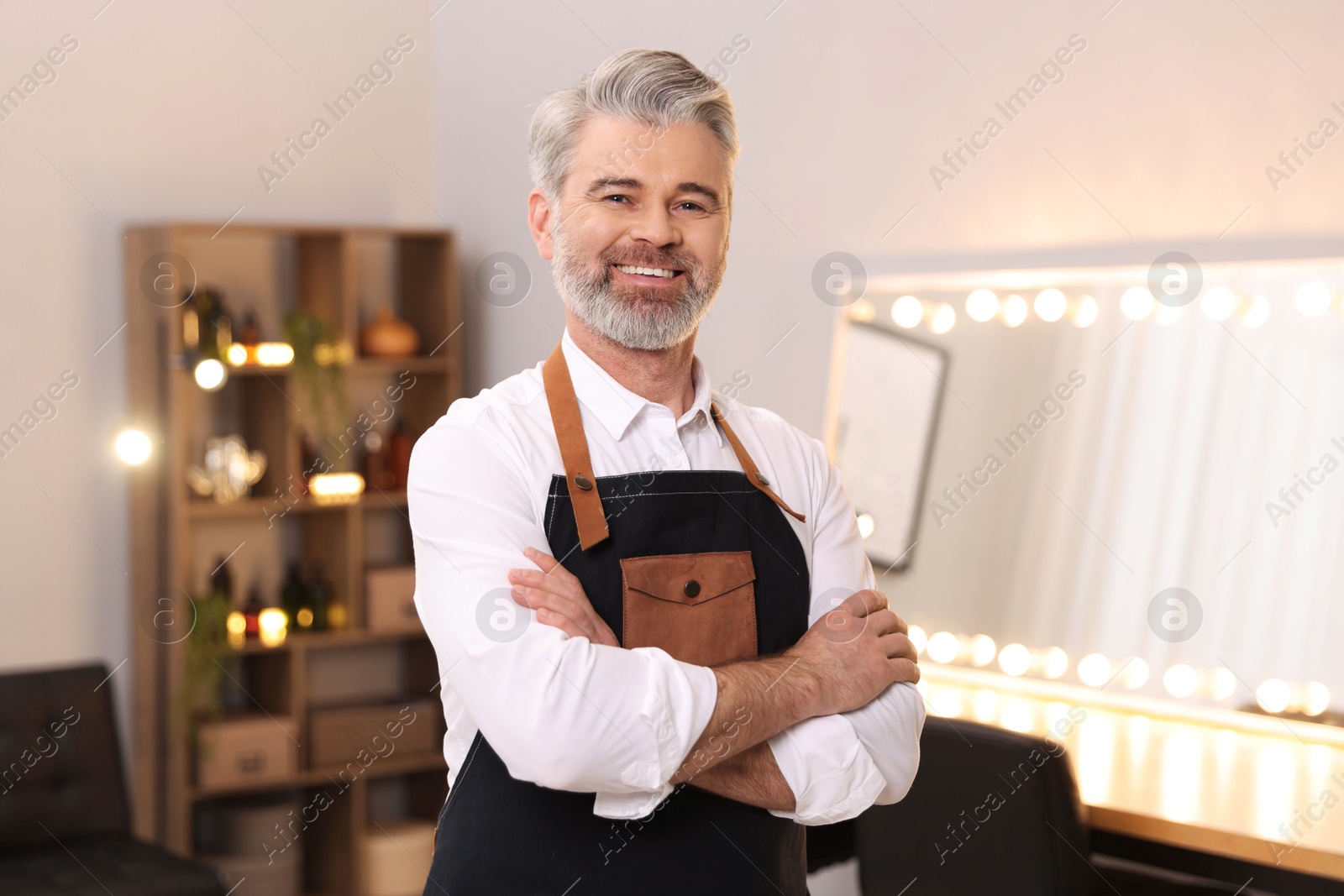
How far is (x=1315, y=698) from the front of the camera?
2.52 meters

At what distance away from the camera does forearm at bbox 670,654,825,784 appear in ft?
4.67

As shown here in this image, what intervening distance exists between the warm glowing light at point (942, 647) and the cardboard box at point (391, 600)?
1871 millimetres

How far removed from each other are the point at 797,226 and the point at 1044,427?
89 cm

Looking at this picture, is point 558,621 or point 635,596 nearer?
point 558,621

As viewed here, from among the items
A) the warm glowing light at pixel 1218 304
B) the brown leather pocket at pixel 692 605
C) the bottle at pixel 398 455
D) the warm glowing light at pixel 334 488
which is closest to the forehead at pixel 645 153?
the brown leather pocket at pixel 692 605

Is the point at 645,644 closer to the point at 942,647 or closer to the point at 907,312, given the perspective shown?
the point at 942,647

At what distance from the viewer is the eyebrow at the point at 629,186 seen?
1.59m

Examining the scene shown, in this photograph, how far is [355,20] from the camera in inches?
181

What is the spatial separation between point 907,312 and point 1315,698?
50.2 inches

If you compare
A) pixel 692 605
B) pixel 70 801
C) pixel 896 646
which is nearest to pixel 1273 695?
pixel 896 646

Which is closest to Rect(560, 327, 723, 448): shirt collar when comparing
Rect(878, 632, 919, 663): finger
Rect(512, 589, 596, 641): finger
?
Rect(512, 589, 596, 641): finger

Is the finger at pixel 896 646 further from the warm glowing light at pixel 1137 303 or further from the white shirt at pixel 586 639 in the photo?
the warm glowing light at pixel 1137 303

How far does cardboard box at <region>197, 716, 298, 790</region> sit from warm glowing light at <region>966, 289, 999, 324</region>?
2491 mm

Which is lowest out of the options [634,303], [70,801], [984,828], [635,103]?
[70,801]
